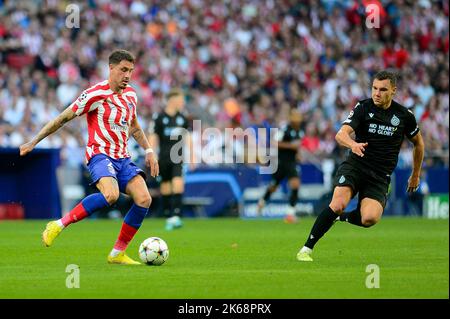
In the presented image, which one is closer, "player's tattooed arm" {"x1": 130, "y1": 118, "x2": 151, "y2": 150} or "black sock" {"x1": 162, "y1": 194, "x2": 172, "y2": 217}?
"player's tattooed arm" {"x1": 130, "y1": 118, "x2": 151, "y2": 150}

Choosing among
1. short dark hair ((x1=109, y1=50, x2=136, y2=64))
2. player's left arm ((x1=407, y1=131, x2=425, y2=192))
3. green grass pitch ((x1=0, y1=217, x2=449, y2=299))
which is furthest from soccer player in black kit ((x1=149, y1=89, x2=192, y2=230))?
short dark hair ((x1=109, y1=50, x2=136, y2=64))

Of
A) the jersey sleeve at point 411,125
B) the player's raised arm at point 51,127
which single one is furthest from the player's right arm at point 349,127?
the player's raised arm at point 51,127

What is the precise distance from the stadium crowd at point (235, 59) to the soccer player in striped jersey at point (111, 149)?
1110cm

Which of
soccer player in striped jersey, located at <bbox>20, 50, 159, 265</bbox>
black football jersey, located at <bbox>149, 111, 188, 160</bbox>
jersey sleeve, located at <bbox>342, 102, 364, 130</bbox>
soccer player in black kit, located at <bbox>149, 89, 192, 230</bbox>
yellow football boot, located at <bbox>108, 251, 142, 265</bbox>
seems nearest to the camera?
soccer player in striped jersey, located at <bbox>20, 50, 159, 265</bbox>

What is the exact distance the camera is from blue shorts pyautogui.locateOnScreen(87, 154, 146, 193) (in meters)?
11.2

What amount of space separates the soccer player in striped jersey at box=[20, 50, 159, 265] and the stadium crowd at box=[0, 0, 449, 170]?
11.1 m

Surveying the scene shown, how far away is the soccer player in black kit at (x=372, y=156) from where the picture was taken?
1155cm

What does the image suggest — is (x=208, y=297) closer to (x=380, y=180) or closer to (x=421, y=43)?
(x=380, y=180)

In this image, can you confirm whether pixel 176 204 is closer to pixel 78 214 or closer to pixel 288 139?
pixel 288 139

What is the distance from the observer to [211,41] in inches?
1150

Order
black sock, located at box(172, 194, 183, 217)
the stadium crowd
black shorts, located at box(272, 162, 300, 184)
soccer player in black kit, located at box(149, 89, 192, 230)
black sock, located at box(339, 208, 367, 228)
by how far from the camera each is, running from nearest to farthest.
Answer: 1. black sock, located at box(339, 208, 367, 228)
2. black sock, located at box(172, 194, 183, 217)
3. soccer player in black kit, located at box(149, 89, 192, 230)
4. black shorts, located at box(272, 162, 300, 184)
5. the stadium crowd

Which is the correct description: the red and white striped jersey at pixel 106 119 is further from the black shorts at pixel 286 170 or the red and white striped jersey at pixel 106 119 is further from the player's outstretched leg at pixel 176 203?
the black shorts at pixel 286 170

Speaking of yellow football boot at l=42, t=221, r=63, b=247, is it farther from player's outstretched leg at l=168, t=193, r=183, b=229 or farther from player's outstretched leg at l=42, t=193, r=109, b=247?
player's outstretched leg at l=168, t=193, r=183, b=229
